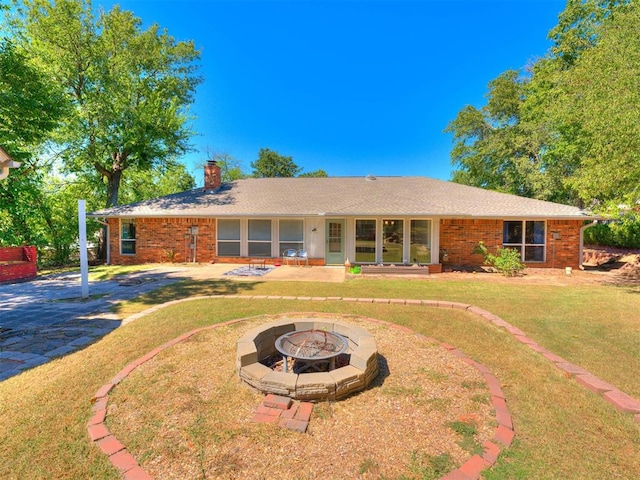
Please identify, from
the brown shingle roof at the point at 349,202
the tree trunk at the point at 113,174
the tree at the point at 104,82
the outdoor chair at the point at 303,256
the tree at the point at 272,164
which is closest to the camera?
the brown shingle roof at the point at 349,202

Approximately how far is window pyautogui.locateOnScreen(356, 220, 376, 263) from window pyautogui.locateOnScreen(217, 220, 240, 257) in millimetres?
5834

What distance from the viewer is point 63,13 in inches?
625

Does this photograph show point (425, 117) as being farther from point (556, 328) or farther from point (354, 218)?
point (556, 328)

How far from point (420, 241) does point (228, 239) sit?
8.92 metres

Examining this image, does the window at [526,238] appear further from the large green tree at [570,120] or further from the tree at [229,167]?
the tree at [229,167]

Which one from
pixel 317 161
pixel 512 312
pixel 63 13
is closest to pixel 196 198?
pixel 63 13

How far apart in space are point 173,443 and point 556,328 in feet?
20.8

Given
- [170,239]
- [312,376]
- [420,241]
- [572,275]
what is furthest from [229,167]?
[312,376]

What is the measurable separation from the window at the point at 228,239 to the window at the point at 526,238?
479 inches

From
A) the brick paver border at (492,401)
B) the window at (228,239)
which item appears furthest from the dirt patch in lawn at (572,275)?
the window at (228,239)

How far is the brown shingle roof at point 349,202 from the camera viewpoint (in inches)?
488

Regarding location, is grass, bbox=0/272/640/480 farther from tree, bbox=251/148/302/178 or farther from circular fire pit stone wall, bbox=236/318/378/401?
tree, bbox=251/148/302/178

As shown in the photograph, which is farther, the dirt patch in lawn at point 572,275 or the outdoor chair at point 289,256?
the outdoor chair at point 289,256

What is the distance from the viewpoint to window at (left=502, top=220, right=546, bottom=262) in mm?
13016
